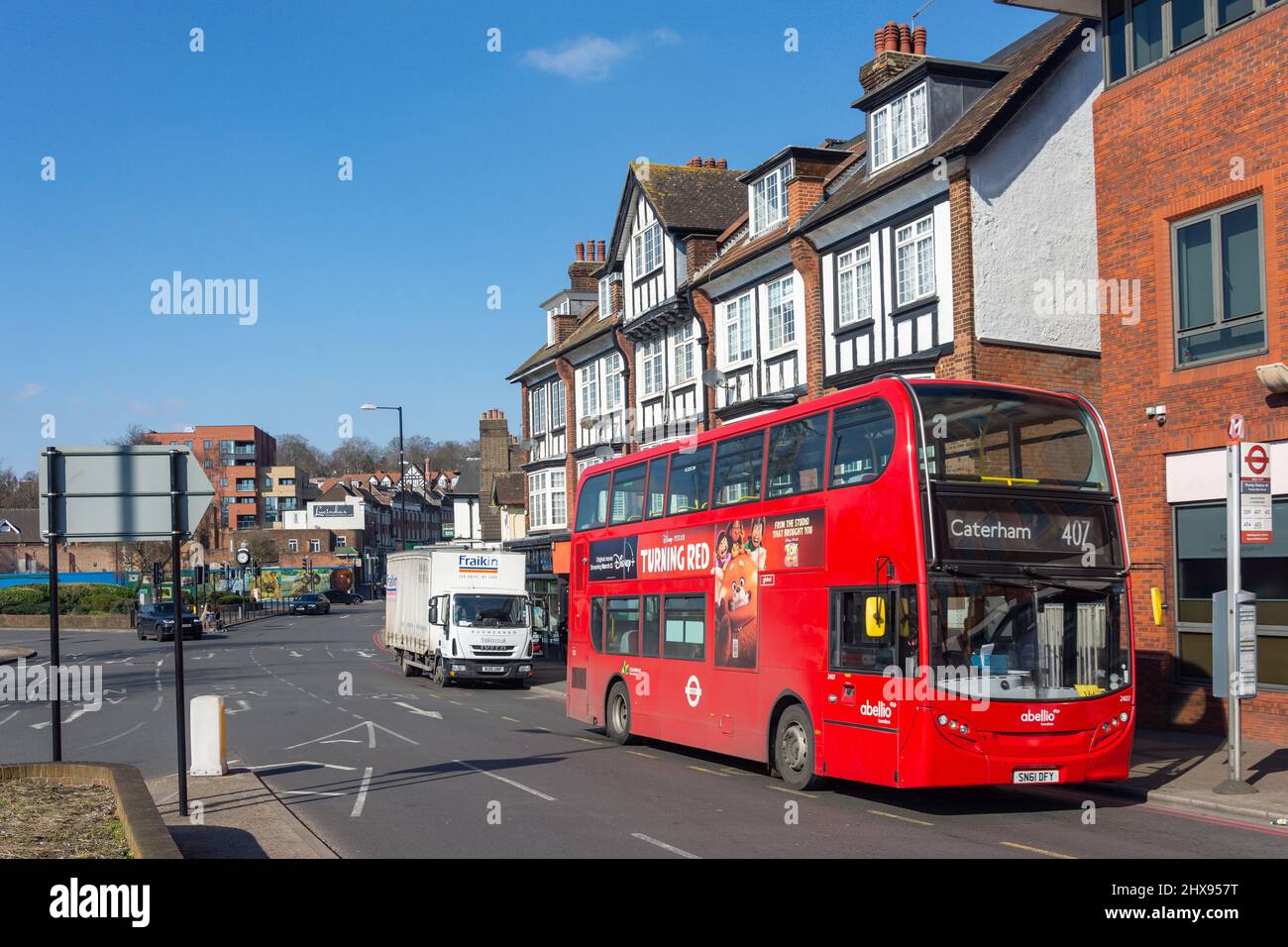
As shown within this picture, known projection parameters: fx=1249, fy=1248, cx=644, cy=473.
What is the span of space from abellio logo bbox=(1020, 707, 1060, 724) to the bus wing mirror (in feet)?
4.97

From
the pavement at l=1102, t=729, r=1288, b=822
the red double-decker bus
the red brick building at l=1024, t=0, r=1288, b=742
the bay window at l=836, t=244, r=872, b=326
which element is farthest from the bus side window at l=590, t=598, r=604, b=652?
the bay window at l=836, t=244, r=872, b=326

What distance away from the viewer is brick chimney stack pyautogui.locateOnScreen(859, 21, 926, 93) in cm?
2580

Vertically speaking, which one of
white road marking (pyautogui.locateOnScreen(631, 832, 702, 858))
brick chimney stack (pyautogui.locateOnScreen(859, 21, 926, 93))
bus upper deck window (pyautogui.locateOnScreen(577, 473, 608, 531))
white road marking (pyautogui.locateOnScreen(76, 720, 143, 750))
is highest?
brick chimney stack (pyautogui.locateOnScreen(859, 21, 926, 93))

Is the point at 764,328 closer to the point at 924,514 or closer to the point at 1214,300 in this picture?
the point at 1214,300

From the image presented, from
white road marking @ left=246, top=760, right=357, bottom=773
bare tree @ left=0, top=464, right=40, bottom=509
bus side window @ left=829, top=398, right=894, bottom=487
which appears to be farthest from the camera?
bare tree @ left=0, top=464, right=40, bottom=509

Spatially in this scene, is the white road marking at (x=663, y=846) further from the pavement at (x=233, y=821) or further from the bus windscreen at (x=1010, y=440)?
the bus windscreen at (x=1010, y=440)

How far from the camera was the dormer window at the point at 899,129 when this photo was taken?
76.5 feet

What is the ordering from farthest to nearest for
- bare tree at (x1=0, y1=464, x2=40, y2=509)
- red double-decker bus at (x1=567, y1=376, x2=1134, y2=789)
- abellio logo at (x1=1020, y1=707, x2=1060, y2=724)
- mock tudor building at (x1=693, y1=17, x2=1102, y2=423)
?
bare tree at (x1=0, y1=464, x2=40, y2=509), mock tudor building at (x1=693, y1=17, x2=1102, y2=423), abellio logo at (x1=1020, y1=707, x2=1060, y2=724), red double-decker bus at (x1=567, y1=376, x2=1134, y2=789)

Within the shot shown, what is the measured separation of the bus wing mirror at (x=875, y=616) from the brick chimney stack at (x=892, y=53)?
16176mm

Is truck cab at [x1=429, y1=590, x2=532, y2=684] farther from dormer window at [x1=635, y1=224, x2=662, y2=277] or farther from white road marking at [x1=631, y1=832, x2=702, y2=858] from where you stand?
white road marking at [x1=631, y1=832, x2=702, y2=858]

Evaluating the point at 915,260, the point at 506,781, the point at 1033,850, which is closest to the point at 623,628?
the point at 506,781

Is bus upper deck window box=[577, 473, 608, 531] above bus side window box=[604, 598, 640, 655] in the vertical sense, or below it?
above

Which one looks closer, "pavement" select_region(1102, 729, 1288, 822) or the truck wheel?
"pavement" select_region(1102, 729, 1288, 822)
